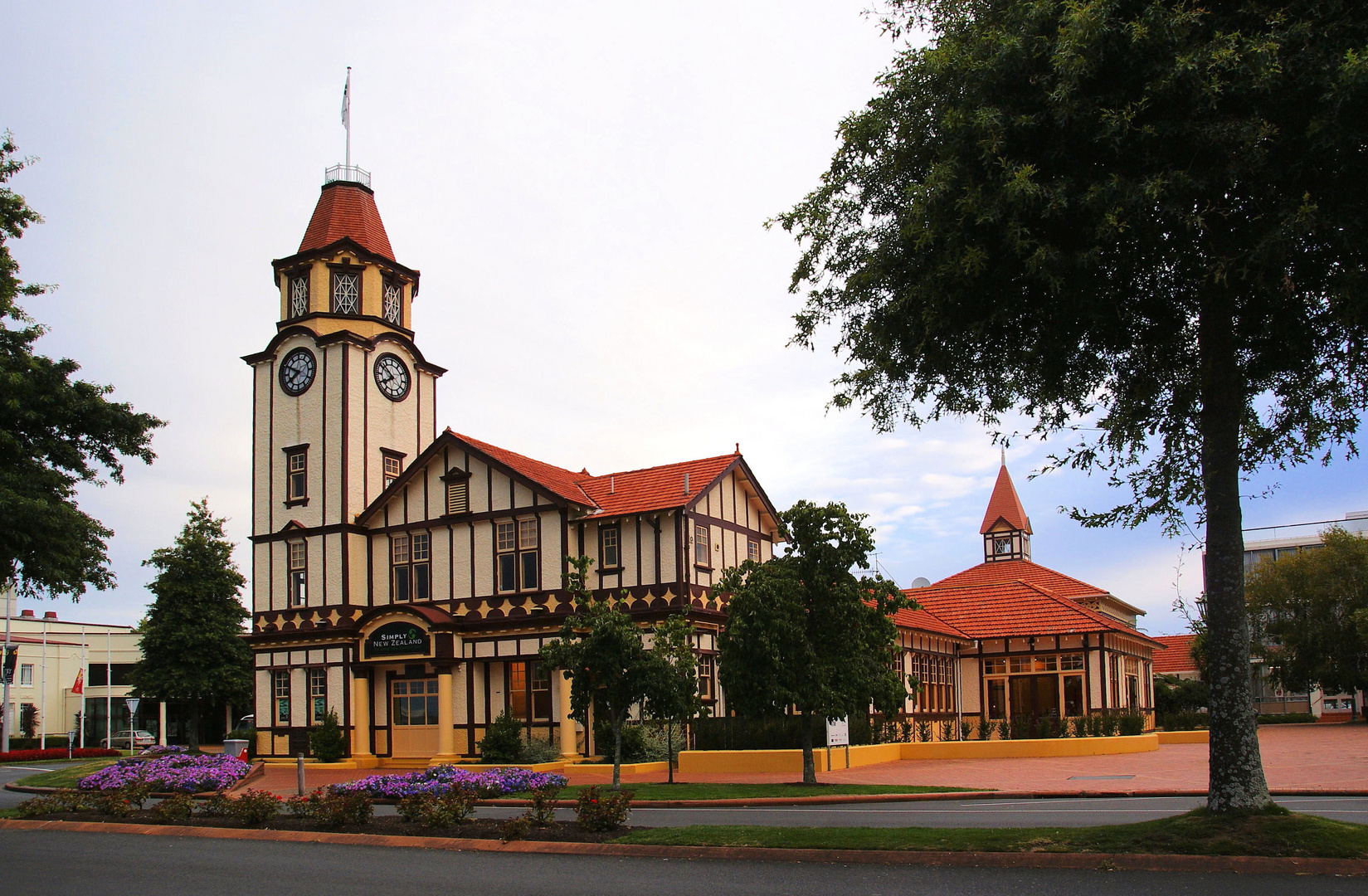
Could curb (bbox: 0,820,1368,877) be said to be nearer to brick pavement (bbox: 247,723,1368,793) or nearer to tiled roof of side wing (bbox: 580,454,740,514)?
brick pavement (bbox: 247,723,1368,793)

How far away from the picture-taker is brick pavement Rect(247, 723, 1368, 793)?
70.5 ft

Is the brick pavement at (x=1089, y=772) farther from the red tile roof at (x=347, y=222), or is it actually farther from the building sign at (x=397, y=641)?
the red tile roof at (x=347, y=222)

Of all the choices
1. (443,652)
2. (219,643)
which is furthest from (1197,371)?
(219,643)

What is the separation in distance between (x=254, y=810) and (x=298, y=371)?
81.6 ft

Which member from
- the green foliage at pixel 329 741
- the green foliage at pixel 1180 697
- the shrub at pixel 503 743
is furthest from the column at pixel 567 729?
the green foliage at pixel 1180 697

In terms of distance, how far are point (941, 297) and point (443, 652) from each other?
80.4 ft

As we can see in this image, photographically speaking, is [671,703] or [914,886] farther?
[671,703]

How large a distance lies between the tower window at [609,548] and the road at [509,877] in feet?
60.9

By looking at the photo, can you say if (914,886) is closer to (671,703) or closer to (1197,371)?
(1197,371)

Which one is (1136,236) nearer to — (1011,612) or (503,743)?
(503,743)

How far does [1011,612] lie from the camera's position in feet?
133

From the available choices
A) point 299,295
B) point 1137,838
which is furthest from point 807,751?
point 299,295

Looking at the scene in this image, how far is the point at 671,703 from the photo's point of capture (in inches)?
925

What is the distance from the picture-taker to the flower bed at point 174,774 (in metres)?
20.2
